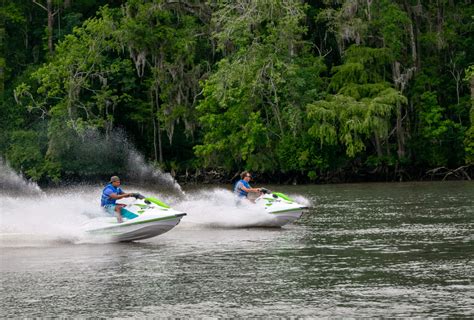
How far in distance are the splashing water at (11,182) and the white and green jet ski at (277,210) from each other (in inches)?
1432

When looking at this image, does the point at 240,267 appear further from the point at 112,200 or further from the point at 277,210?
the point at 277,210

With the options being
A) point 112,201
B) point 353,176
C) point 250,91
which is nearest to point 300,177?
point 353,176

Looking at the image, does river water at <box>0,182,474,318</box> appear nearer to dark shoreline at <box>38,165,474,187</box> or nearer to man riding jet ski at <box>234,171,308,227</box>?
man riding jet ski at <box>234,171,308,227</box>

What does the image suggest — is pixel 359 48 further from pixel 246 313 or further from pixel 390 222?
pixel 246 313

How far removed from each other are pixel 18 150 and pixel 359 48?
21.8 meters

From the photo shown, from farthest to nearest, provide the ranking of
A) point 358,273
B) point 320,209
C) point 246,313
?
point 320,209
point 358,273
point 246,313

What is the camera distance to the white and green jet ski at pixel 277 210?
27984 millimetres

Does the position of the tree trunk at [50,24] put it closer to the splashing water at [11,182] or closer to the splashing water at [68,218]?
the splashing water at [11,182]

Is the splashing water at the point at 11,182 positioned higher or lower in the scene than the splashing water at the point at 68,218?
higher

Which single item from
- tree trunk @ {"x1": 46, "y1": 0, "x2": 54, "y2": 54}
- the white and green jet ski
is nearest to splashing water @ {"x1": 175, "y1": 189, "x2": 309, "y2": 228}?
the white and green jet ski

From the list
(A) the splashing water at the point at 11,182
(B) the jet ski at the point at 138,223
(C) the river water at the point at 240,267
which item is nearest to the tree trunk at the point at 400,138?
(A) the splashing water at the point at 11,182

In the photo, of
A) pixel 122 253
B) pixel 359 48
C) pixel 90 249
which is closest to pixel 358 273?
pixel 122 253

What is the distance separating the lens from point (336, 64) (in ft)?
220

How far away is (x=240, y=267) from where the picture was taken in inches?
723
